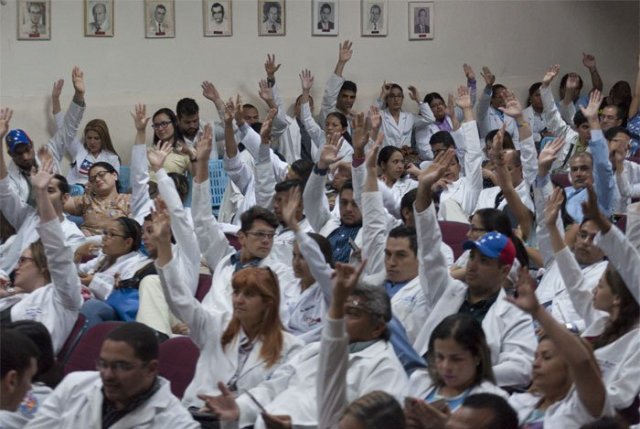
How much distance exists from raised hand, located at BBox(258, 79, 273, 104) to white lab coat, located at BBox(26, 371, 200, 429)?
21.4 ft

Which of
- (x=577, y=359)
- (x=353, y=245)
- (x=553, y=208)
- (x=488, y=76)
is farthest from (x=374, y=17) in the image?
(x=577, y=359)

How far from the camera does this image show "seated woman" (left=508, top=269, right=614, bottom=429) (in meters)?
3.60

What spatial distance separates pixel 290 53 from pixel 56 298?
667 centimetres

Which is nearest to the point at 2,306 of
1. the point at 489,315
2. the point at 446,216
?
the point at 489,315

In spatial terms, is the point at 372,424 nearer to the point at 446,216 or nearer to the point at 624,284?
the point at 624,284

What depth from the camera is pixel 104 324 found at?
5.25 metres

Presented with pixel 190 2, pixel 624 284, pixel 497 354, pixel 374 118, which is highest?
pixel 190 2

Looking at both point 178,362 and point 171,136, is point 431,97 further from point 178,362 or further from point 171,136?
point 178,362

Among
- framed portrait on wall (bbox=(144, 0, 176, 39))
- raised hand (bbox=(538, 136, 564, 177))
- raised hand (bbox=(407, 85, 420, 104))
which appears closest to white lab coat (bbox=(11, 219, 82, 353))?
raised hand (bbox=(538, 136, 564, 177))

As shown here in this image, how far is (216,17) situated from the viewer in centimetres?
1120

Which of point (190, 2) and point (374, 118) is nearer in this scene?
point (374, 118)

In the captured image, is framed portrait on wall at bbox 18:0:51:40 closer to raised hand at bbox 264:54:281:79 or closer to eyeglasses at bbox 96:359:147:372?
raised hand at bbox 264:54:281:79

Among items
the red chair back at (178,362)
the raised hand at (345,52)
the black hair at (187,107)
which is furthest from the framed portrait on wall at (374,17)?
the red chair back at (178,362)

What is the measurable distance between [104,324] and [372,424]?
2117 millimetres
